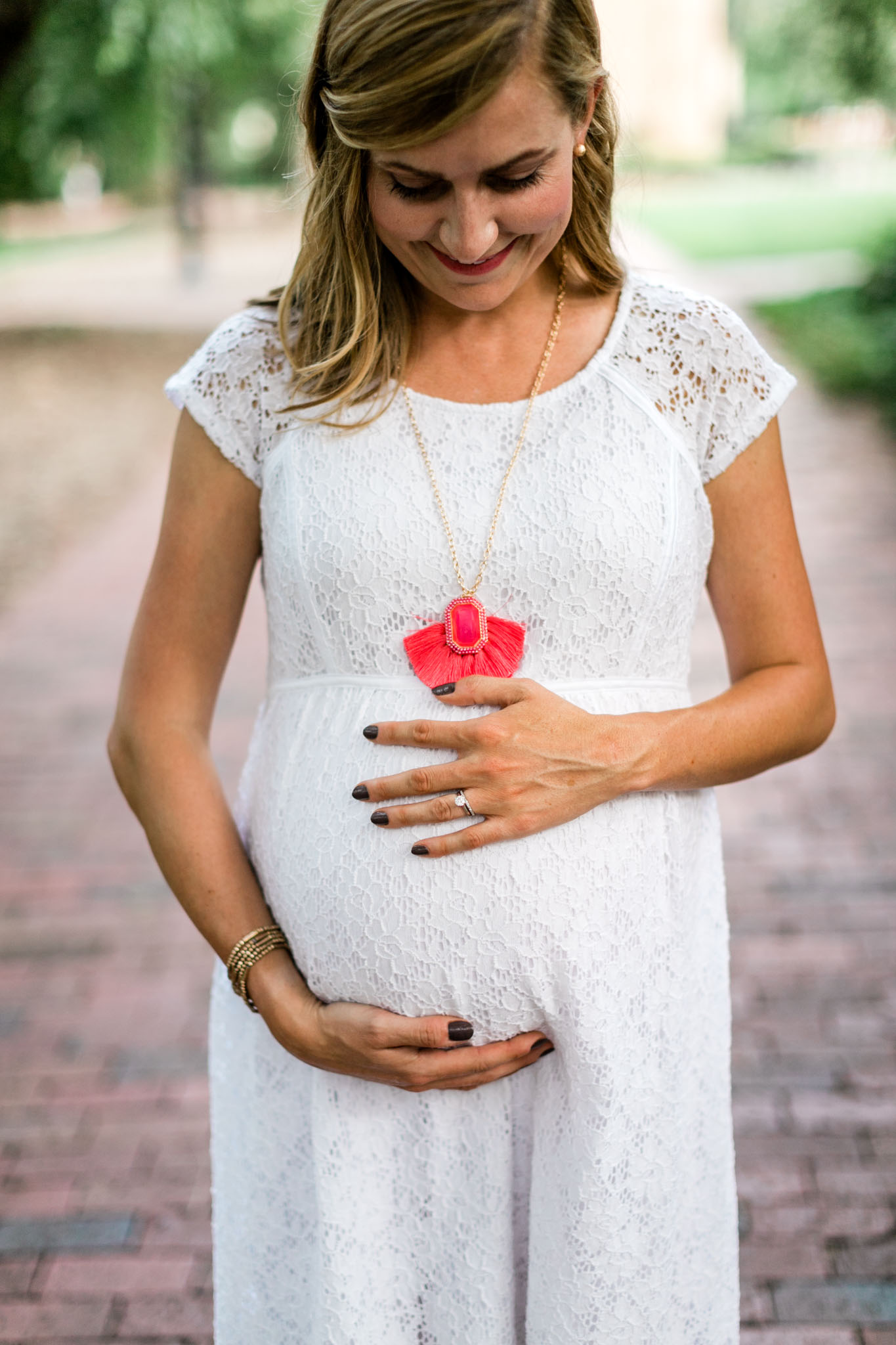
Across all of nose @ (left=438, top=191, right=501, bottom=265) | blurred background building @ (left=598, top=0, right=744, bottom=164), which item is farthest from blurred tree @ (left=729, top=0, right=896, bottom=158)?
blurred background building @ (left=598, top=0, right=744, bottom=164)

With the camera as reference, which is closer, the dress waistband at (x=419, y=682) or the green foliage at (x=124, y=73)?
the dress waistband at (x=419, y=682)

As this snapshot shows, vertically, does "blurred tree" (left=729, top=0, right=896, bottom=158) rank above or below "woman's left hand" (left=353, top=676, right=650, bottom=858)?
above

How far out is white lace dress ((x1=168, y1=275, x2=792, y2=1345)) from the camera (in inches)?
58.8

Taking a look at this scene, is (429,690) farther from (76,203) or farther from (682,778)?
(76,203)

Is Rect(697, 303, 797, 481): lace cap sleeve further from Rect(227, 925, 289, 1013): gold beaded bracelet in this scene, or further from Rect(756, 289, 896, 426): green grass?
Rect(756, 289, 896, 426): green grass

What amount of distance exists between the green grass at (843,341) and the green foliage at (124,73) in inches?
209

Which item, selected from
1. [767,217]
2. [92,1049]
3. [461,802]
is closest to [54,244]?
[767,217]

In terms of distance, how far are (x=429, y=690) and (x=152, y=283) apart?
19772mm

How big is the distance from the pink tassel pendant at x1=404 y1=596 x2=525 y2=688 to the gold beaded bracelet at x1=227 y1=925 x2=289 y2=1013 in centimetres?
39

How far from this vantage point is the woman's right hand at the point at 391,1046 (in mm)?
1479

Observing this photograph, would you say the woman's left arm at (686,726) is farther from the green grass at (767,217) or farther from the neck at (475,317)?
the green grass at (767,217)

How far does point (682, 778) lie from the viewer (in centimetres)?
156

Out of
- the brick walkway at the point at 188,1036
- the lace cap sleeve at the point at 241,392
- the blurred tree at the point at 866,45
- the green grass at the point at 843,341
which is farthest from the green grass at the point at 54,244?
the lace cap sleeve at the point at 241,392

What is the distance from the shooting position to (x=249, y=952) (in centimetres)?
160
